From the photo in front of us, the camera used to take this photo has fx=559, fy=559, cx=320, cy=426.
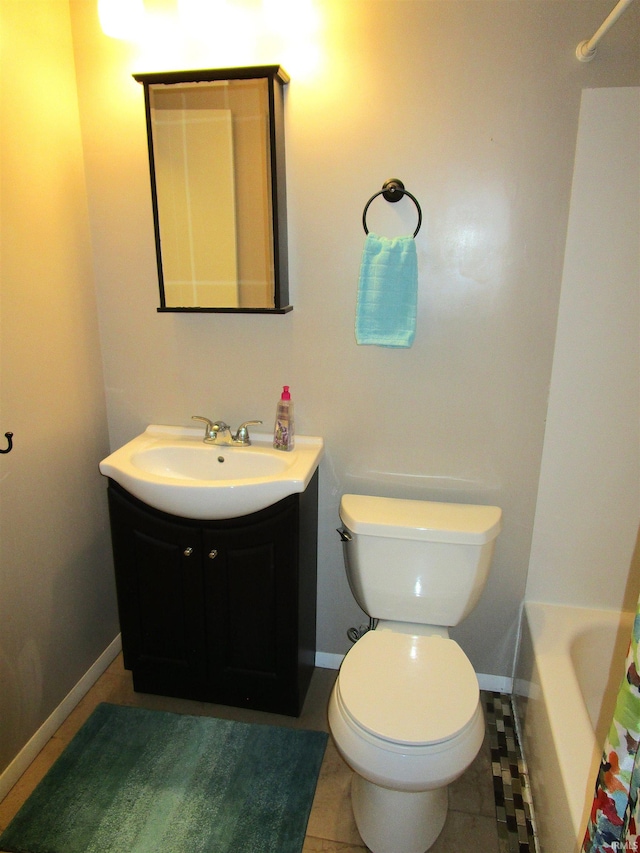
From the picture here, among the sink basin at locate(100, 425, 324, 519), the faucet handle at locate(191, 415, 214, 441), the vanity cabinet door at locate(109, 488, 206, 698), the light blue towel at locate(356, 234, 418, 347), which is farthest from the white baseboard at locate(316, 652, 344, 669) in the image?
the light blue towel at locate(356, 234, 418, 347)

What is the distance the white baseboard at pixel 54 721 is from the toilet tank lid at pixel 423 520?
115 centimetres

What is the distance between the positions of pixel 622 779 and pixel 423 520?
0.90m

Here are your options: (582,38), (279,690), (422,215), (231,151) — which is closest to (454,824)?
(279,690)

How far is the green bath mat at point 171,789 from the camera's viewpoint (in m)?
1.53

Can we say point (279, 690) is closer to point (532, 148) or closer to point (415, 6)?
point (532, 148)

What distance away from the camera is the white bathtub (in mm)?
1328

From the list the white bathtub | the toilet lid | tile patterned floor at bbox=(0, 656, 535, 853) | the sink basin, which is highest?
the sink basin

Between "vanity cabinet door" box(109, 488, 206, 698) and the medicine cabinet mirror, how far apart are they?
72 centimetres

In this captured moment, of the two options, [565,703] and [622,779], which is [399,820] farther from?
[622,779]

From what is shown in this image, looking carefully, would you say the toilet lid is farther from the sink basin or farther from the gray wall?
the gray wall

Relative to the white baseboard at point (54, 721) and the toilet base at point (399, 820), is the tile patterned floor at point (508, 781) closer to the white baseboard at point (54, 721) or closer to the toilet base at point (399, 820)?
the toilet base at point (399, 820)

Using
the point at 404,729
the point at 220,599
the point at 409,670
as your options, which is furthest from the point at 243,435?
the point at 404,729

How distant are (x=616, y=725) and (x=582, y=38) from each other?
1.65m

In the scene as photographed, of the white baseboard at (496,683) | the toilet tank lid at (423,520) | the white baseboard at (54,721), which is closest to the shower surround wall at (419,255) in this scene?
the white baseboard at (496,683)
